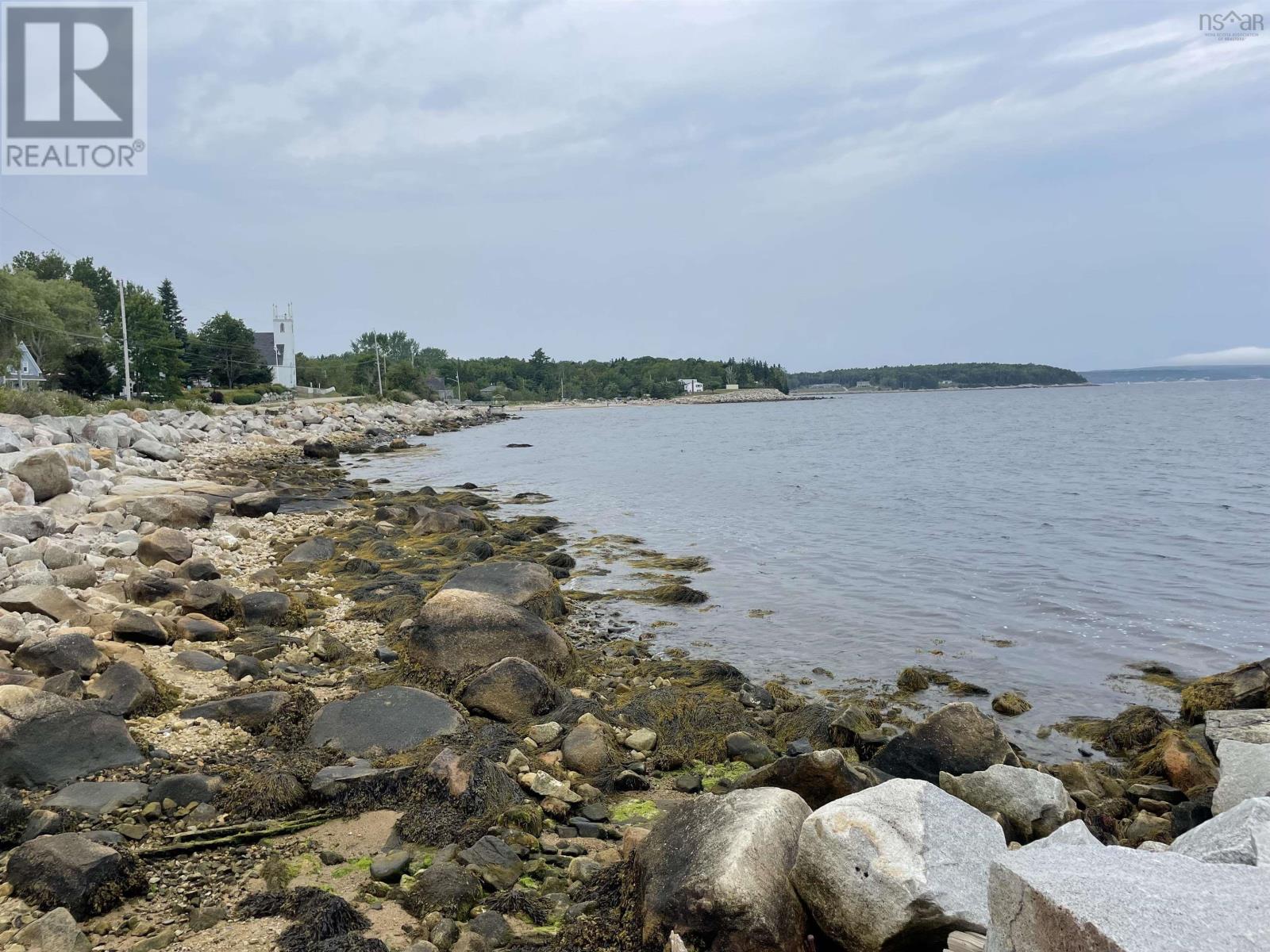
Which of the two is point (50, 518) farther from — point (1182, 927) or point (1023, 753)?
point (1182, 927)

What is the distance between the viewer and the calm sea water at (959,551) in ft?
34.9

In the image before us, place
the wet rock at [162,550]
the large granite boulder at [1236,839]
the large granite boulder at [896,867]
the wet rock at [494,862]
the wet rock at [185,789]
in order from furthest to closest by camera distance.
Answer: the wet rock at [162,550] → the wet rock at [185,789] → the wet rock at [494,862] → the large granite boulder at [896,867] → the large granite boulder at [1236,839]

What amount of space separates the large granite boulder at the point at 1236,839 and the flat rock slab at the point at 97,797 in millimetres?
6202

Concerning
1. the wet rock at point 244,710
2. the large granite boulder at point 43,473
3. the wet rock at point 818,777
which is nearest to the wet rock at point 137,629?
the wet rock at point 244,710

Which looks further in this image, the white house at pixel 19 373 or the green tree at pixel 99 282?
the green tree at pixel 99 282

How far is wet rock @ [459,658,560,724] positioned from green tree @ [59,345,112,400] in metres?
51.0

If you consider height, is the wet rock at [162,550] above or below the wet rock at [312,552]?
above

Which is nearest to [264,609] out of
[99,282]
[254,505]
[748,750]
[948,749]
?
[748,750]

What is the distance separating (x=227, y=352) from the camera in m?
86.1

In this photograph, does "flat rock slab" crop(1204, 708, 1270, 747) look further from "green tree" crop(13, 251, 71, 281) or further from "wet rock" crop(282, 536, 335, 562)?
"green tree" crop(13, 251, 71, 281)

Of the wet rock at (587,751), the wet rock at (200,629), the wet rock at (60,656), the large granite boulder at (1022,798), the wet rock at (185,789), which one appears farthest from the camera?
the wet rock at (200,629)

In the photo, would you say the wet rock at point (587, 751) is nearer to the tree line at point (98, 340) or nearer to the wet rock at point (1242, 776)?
the wet rock at point (1242, 776)

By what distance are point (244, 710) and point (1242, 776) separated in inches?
301

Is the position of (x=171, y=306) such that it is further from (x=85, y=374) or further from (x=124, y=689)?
(x=124, y=689)
